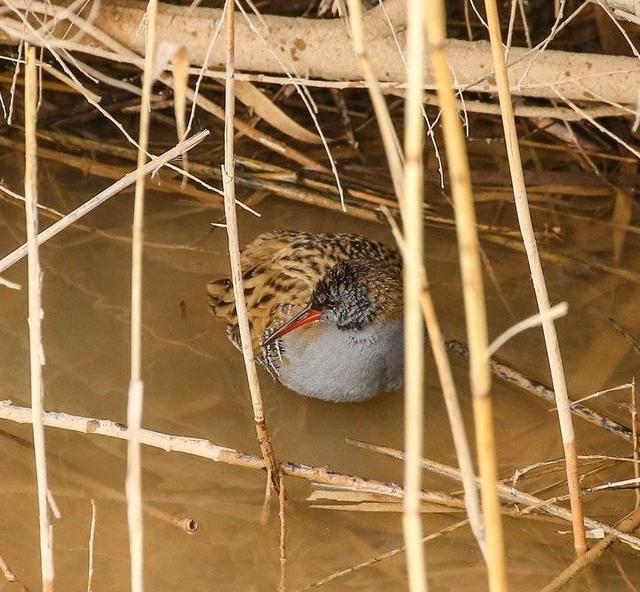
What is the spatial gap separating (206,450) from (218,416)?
78cm

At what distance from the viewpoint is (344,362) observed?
3.73 m

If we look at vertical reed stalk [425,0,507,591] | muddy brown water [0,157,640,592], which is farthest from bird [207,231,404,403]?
vertical reed stalk [425,0,507,591]

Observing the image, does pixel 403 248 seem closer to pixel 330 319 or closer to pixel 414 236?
pixel 414 236

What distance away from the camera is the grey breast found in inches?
146

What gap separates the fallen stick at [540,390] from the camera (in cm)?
349

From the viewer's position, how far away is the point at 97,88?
498cm

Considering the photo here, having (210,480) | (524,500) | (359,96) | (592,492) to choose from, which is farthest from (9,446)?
(359,96)

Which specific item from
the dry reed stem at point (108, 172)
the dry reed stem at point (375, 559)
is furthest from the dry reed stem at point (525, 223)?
the dry reed stem at point (108, 172)

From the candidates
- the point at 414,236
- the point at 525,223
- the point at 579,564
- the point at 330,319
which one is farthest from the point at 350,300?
the point at 414,236

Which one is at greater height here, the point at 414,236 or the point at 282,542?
the point at 282,542

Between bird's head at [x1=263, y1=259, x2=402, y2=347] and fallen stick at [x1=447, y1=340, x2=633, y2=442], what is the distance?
1.04ft

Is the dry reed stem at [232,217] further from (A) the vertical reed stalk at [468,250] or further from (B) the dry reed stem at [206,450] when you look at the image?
(A) the vertical reed stalk at [468,250]

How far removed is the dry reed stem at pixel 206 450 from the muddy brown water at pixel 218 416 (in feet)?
0.46

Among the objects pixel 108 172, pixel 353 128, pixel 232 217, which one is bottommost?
pixel 232 217
